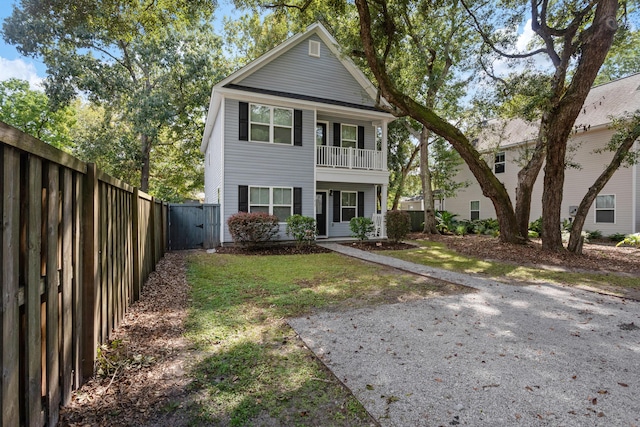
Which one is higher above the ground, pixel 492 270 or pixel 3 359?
pixel 3 359

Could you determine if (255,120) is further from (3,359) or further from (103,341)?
(3,359)

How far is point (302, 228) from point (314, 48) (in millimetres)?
8110

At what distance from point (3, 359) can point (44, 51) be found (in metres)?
21.2

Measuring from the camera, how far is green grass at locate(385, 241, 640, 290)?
6.57 m

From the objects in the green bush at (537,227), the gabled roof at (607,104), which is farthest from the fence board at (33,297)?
the green bush at (537,227)

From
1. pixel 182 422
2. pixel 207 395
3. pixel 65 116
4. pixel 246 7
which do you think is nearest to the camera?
pixel 182 422

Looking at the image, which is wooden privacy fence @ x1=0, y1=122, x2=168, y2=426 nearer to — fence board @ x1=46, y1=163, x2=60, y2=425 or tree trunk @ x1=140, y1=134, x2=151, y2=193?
fence board @ x1=46, y1=163, x2=60, y2=425

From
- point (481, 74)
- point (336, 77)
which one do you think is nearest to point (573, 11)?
point (481, 74)

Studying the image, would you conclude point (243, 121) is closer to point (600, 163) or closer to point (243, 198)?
A: point (243, 198)

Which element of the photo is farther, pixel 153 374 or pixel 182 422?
pixel 153 374

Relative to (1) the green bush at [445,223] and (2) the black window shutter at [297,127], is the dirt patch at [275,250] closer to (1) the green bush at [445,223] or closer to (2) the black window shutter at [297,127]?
(2) the black window shutter at [297,127]

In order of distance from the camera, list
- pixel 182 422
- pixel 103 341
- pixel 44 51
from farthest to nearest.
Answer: pixel 44 51 → pixel 103 341 → pixel 182 422

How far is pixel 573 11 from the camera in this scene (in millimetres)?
10180

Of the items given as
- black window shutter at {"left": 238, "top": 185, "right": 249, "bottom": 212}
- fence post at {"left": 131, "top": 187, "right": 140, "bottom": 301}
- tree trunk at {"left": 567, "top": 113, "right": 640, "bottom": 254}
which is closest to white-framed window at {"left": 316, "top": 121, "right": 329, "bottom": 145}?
black window shutter at {"left": 238, "top": 185, "right": 249, "bottom": 212}
